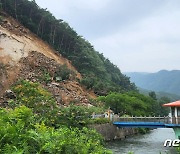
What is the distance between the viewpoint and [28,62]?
54.4 metres

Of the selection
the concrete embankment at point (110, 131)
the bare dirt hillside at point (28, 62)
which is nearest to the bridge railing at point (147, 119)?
the concrete embankment at point (110, 131)

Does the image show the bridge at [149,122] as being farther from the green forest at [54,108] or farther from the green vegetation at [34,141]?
the green vegetation at [34,141]

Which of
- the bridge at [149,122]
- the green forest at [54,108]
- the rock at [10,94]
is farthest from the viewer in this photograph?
the rock at [10,94]

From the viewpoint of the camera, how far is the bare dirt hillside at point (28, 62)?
163 ft

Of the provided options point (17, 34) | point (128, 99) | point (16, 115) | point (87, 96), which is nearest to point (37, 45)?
point (17, 34)

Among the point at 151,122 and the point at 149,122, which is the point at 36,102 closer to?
the point at 149,122

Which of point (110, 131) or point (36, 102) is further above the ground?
point (36, 102)

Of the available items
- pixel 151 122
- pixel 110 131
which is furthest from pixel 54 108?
pixel 151 122

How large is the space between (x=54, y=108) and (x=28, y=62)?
730 inches

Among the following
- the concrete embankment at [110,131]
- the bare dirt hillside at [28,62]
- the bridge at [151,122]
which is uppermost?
the bare dirt hillside at [28,62]

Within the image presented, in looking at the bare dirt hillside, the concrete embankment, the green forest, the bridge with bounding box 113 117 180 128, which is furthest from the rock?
the bridge with bounding box 113 117 180 128

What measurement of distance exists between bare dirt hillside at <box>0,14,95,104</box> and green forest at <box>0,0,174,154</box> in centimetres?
157

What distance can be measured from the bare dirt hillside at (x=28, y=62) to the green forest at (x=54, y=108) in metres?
1.57

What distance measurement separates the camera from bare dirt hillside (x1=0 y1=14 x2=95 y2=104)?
163 feet
